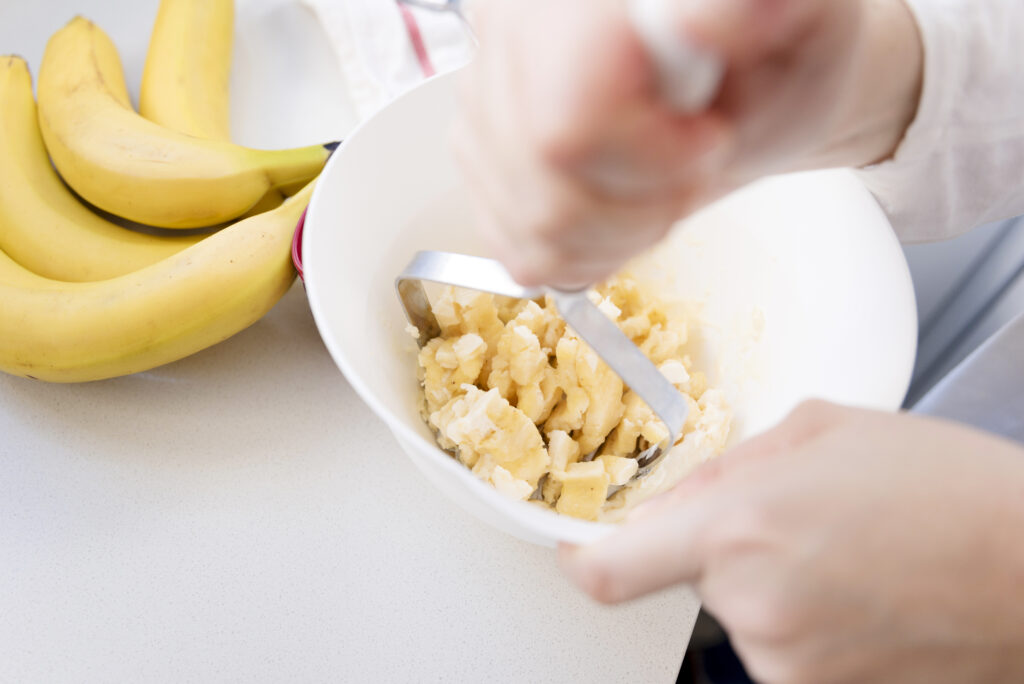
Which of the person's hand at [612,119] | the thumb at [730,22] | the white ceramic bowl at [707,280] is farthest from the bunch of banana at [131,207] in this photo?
the thumb at [730,22]

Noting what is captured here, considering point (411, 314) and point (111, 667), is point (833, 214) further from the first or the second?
point (111, 667)

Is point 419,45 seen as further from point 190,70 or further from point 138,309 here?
point 138,309

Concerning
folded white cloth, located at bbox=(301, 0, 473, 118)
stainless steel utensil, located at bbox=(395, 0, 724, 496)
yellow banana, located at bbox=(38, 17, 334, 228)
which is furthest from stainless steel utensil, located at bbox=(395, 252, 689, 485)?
folded white cloth, located at bbox=(301, 0, 473, 118)

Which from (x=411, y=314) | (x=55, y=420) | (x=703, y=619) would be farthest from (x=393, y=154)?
(x=703, y=619)

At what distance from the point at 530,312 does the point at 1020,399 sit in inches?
18.2

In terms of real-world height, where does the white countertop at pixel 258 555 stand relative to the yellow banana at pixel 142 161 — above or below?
below

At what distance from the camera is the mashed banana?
49 centimetres

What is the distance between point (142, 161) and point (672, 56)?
1.86 feet

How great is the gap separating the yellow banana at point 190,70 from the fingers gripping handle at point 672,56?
0.61 metres

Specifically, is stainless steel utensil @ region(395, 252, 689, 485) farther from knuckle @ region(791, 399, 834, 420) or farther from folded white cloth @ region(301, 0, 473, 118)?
folded white cloth @ region(301, 0, 473, 118)

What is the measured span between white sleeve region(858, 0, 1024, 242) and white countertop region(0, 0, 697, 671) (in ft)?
1.15

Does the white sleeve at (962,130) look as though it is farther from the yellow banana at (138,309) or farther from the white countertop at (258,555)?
the yellow banana at (138,309)

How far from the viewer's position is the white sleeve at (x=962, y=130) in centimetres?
41

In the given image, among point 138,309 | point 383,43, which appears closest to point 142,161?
point 138,309
